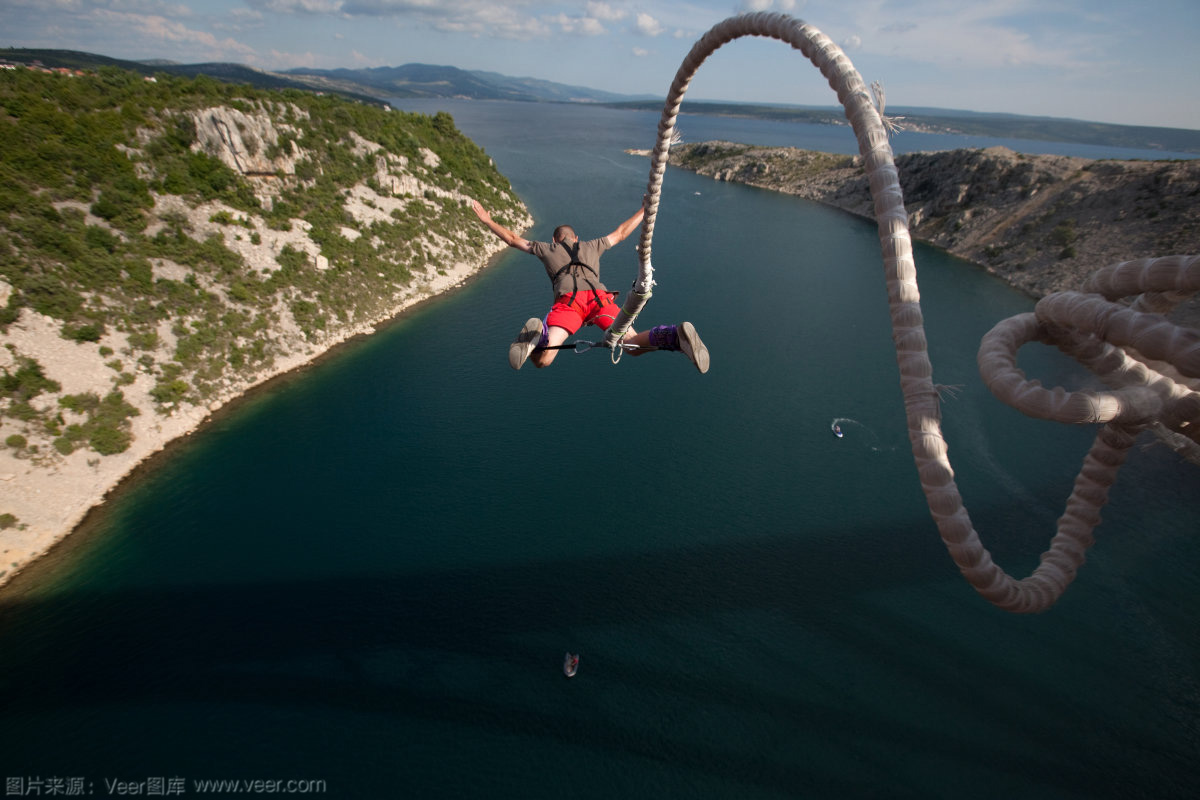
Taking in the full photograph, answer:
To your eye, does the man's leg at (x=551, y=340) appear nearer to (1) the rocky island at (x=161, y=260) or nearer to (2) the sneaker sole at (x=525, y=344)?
(2) the sneaker sole at (x=525, y=344)

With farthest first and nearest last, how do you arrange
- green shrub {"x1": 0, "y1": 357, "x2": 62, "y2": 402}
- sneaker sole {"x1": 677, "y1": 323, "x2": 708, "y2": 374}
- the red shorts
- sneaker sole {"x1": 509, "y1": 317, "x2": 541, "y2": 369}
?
green shrub {"x1": 0, "y1": 357, "x2": 62, "y2": 402} → the red shorts → sneaker sole {"x1": 509, "y1": 317, "x2": 541, "y2": 369} → sneaker sole {"x1": 677, "y1": 323, "x2": 708, "y2": 374}

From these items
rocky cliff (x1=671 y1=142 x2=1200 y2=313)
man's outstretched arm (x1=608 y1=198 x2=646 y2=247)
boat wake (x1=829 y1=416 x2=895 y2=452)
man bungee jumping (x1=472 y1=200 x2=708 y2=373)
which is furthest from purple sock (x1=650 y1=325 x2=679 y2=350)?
rocky cliff (x1=671 y1=142 x2=1200 y2=313)

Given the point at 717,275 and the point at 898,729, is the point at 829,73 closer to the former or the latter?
the point at 898,729

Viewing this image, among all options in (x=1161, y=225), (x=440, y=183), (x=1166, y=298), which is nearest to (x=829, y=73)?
(x=1166, y=298)

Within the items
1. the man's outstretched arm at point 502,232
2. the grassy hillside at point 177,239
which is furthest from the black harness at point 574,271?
the grassy hillside at point 177,239

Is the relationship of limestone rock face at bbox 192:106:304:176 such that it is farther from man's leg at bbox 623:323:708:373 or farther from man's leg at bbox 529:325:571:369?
man's leg at bbox 623:323:708:373

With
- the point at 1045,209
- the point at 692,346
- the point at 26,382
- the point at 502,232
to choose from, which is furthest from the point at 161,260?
the point at 1045,209

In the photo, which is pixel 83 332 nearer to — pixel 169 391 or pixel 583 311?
pixel 169 391
